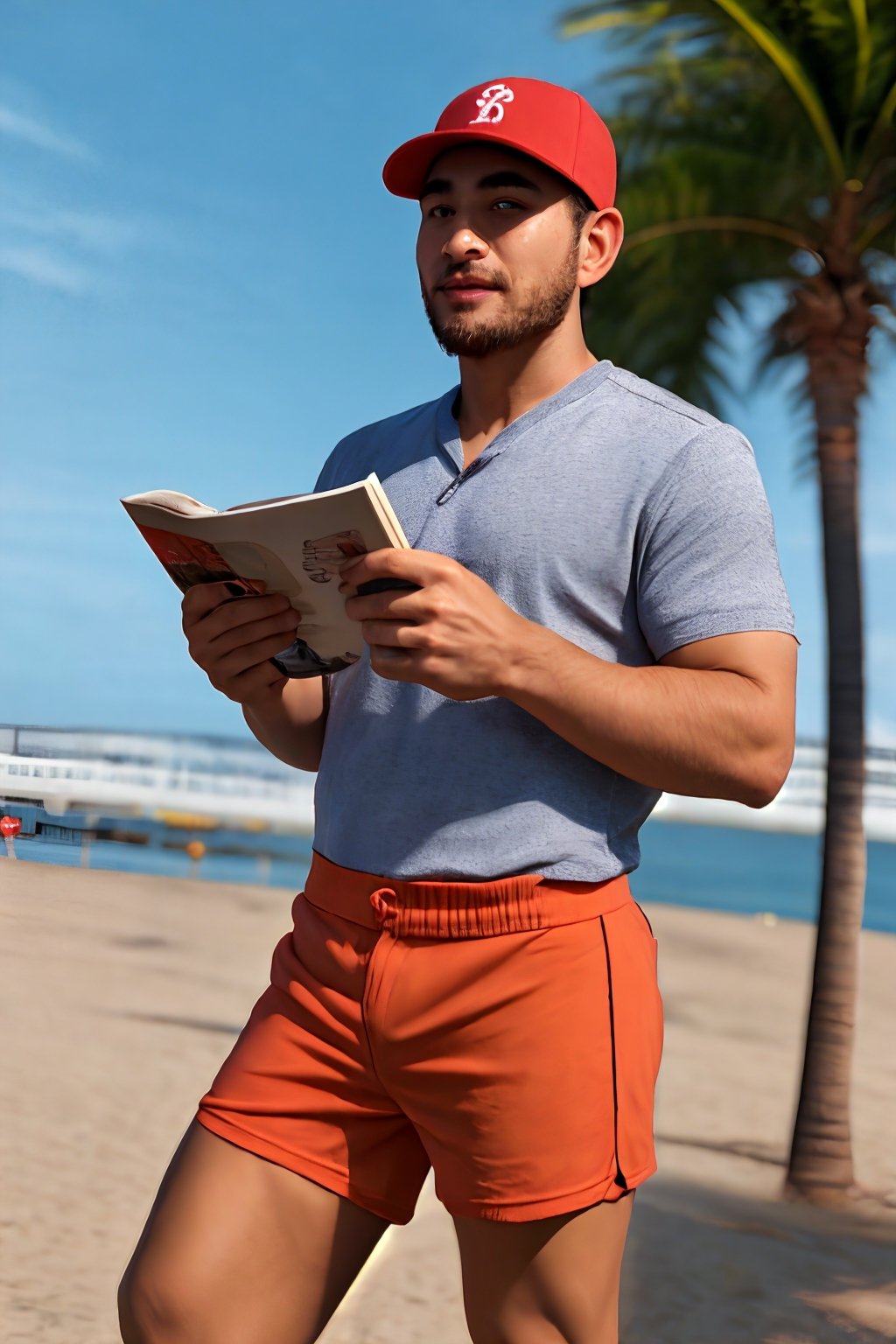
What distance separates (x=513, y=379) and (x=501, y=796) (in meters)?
0.63

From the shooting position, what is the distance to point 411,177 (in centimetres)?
203

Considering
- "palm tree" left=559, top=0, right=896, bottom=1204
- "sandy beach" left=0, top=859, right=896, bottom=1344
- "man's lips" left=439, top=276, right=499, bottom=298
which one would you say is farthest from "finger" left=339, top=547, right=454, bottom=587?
"palm tree" left=559, top=0, right=896, bottom=1204

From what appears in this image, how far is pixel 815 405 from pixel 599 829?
22.8 ft

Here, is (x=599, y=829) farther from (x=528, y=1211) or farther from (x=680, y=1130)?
(x=680, y=1130)

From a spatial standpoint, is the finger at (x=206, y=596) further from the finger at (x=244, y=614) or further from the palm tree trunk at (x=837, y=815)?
the palm tree trunk at (x=837, y=815)

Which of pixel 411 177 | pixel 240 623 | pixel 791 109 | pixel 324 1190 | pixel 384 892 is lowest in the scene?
pixel 324 1190

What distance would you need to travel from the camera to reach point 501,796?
1.77 meters

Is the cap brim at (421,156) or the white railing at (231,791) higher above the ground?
the cap brim at (421,156)

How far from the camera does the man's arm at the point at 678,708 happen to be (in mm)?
1644

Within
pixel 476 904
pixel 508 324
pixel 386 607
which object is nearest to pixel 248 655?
pixel 386 607

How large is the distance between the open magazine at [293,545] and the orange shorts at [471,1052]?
0.33 m

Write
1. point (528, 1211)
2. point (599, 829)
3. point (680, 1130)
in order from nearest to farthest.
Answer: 1. point (528, 1211)
2. point (599, 829)
3. point (680, 1130)

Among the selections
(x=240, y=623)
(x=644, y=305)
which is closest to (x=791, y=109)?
(x=644, y=305)

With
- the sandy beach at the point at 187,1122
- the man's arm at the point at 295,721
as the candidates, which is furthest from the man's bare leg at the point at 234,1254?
the sandy beach at the point at 187,1122
